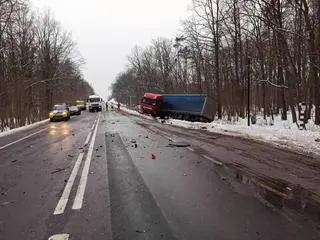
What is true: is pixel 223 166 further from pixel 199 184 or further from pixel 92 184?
pixel 92 184

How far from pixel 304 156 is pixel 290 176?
359 cm

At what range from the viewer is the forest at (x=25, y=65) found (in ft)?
109

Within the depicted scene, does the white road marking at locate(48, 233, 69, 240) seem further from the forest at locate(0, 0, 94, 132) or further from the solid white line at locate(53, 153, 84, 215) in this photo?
the forest at locate(0, 0, 94, 132)

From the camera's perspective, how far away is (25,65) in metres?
41.4

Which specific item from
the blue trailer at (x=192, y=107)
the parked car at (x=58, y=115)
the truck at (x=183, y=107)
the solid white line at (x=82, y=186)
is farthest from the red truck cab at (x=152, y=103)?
the solid white line at (x=82, y=186)

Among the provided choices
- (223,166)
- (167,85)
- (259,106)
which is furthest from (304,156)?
(167,85)

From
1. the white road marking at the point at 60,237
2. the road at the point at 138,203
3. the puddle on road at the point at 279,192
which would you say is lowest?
the puddle on road at the point at 279,192

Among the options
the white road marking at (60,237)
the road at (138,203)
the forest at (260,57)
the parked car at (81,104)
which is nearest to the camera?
the white road marking at (60,237)

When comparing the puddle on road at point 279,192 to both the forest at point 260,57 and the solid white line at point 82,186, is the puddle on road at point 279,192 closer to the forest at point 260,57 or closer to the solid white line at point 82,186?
the solid white line at point 82,186

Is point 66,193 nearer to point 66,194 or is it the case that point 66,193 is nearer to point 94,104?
point 66,194

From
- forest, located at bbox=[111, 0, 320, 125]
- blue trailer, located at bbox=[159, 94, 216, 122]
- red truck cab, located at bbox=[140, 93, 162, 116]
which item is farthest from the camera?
red truck cab, located at bbox=[140, 93, 162, 116]

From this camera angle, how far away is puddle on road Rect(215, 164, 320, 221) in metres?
6.20

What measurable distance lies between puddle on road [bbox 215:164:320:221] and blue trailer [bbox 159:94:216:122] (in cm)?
2896

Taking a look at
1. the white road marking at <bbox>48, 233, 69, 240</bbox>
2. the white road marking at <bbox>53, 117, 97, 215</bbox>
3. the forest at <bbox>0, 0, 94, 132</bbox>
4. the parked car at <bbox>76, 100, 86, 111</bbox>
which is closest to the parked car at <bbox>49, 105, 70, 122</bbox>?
the forest at <bbox>0, 0, 94, 132</bbox>
